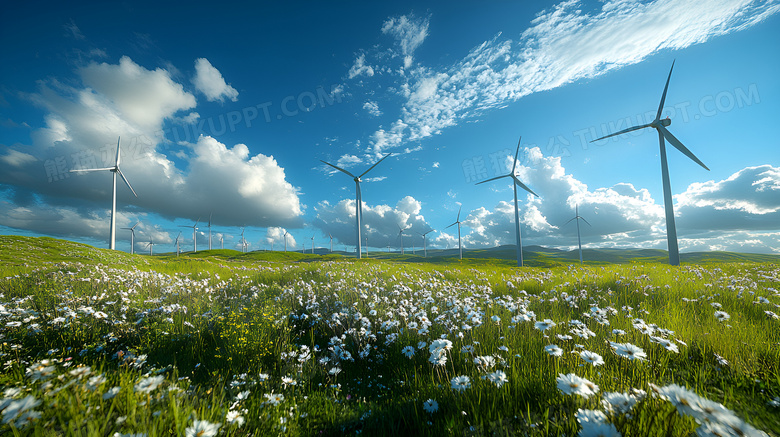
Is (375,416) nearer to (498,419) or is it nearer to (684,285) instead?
(498,419)

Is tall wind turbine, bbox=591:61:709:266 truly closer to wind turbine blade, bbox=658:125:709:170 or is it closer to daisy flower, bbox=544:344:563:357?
wind turbine blade, bbox=658:125:709:170

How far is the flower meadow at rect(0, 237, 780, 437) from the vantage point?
228cm

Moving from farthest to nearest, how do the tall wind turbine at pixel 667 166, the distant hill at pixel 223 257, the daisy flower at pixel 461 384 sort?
the tall wind turbine at pixel 667 166 → the distant hill at pixel 223 257 → the daisy flower at pixel 461 384

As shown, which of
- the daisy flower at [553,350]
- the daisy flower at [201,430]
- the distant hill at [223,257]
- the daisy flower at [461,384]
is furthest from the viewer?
the distant hill at [223,257]

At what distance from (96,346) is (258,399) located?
423 centimetres

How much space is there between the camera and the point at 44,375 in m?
2.78

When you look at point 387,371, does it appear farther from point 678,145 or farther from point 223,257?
point 223,257

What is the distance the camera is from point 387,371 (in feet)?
16.0

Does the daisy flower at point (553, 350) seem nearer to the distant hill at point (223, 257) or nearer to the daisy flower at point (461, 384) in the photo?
the daisy flower at point (461, 384)

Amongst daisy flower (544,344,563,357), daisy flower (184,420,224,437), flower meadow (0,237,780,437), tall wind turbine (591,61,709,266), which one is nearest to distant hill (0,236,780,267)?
tall wind turbine (591,61,709,266)

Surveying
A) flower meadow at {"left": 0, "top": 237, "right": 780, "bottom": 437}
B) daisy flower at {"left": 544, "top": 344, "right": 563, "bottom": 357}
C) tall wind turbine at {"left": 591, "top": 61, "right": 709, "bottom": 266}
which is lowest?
flower meadow at {"left": 0, "top": 237, "right": 780, "bottom": 437}

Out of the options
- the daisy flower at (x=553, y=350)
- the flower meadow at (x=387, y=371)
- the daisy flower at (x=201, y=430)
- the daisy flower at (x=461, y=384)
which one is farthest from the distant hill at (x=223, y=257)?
the daisy flower at (x=553, y=350)

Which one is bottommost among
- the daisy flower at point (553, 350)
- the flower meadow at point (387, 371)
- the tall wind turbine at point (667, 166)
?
the flower meadow at point (387, 371)

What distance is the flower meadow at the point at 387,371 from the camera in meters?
2.28
